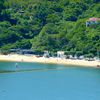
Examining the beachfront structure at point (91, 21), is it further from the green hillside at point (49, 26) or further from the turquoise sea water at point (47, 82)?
the turquoise sea water at point (47, 82)

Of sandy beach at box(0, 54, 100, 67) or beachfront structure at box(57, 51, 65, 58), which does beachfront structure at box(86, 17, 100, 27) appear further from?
sandy beach at box(0, 54, 100, 67)

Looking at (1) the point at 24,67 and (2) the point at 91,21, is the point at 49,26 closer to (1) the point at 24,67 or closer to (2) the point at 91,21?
(2) the point at 91,21

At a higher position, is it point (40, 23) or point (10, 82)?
point (40, 23)

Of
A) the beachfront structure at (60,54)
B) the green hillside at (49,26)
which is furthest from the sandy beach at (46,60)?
the green hillside at (49,26)

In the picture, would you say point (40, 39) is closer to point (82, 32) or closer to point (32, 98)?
point (82, 32)

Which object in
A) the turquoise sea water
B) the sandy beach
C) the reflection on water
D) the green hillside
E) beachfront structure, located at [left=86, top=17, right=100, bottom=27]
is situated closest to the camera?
the turquoise sea water

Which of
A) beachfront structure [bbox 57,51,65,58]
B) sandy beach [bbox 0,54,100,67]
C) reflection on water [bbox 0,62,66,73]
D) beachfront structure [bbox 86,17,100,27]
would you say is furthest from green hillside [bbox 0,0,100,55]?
reflection on water [bbox 0,62,66,73]

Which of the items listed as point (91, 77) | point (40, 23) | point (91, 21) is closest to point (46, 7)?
point (40, 23)

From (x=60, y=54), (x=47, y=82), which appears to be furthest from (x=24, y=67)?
(x=47, y=82)
